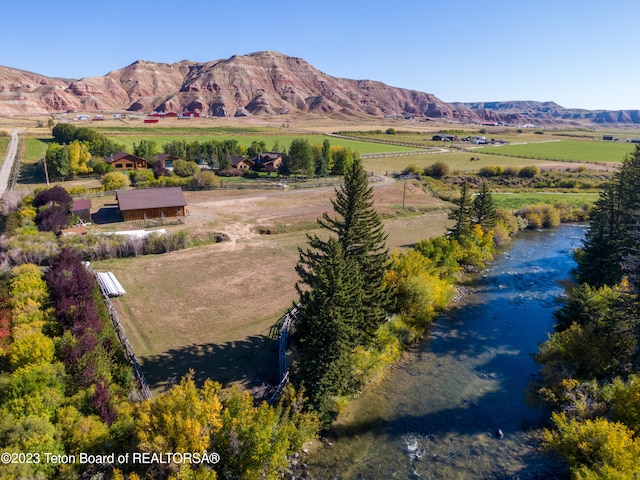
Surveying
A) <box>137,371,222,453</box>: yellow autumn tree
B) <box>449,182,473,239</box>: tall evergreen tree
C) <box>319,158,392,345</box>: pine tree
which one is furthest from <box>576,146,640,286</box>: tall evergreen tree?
<box>137,371,222,453</box>: yellow autumn tree

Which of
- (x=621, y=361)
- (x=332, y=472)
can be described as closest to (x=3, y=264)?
(x=332, y=472)

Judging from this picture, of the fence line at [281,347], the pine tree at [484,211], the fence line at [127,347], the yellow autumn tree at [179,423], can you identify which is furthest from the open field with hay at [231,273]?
the pine tree at [484,211]

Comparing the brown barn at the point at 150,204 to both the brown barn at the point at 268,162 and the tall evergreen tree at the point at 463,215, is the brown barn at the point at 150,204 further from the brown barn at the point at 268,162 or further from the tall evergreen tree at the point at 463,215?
the brown barn at the point at 268,162

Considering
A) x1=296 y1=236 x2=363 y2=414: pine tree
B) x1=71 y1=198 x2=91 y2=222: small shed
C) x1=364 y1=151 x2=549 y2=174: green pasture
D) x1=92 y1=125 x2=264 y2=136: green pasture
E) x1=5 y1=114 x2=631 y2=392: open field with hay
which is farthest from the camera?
x1=92 y1=125 x2=264 y2=136: green pasture

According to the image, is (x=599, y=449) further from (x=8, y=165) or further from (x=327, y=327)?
(x=8, y=165)

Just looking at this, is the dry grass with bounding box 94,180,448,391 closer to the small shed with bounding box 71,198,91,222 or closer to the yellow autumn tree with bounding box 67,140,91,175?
the small shed with bounding box 71,198,91,222
